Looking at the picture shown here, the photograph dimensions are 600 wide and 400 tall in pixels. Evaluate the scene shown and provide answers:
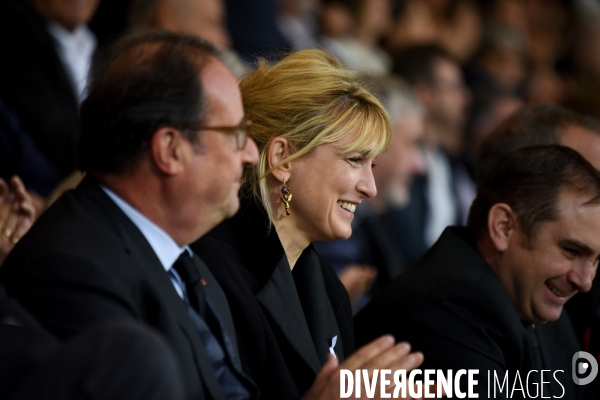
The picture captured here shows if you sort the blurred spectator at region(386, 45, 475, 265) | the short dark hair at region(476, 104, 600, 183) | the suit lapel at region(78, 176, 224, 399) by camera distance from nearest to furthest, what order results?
the suit lapel at region(78, 176, 224, 399) → the short dark hair at region(476, 104, 600, 183) → the blurred spectator at region(386, 45, 475, 265)

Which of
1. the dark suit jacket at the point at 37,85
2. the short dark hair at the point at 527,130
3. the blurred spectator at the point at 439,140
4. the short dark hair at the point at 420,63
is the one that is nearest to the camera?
the short dark hair at the point at 527,130

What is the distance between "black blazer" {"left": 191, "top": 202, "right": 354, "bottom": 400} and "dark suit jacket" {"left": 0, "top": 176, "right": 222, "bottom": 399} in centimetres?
45

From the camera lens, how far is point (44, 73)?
421cm

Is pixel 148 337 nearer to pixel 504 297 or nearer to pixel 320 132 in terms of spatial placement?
pixel 320 132

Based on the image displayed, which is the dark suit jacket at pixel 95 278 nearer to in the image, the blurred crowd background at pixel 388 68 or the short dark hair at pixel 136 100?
the short dark hair at pixel 136 100

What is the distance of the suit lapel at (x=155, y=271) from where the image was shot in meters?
1.87

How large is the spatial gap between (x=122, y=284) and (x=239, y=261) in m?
0.81

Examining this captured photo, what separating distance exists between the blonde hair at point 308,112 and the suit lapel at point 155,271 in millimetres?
808

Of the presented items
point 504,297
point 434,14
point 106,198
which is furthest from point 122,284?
point 434,14

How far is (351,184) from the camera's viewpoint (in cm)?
271

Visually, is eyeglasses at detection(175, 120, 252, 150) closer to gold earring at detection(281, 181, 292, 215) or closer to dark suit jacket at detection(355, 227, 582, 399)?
gold earring at detection(281, 181, 292, 215)

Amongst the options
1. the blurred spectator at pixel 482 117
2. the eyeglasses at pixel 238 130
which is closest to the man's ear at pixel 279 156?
the eyeglasses at pixel 238 130

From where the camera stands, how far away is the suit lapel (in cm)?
187

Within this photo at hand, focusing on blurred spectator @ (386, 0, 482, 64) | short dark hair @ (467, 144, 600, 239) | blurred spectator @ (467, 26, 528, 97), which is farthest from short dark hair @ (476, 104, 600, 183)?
blurred spectator @ (386, 0, 482, 64)
